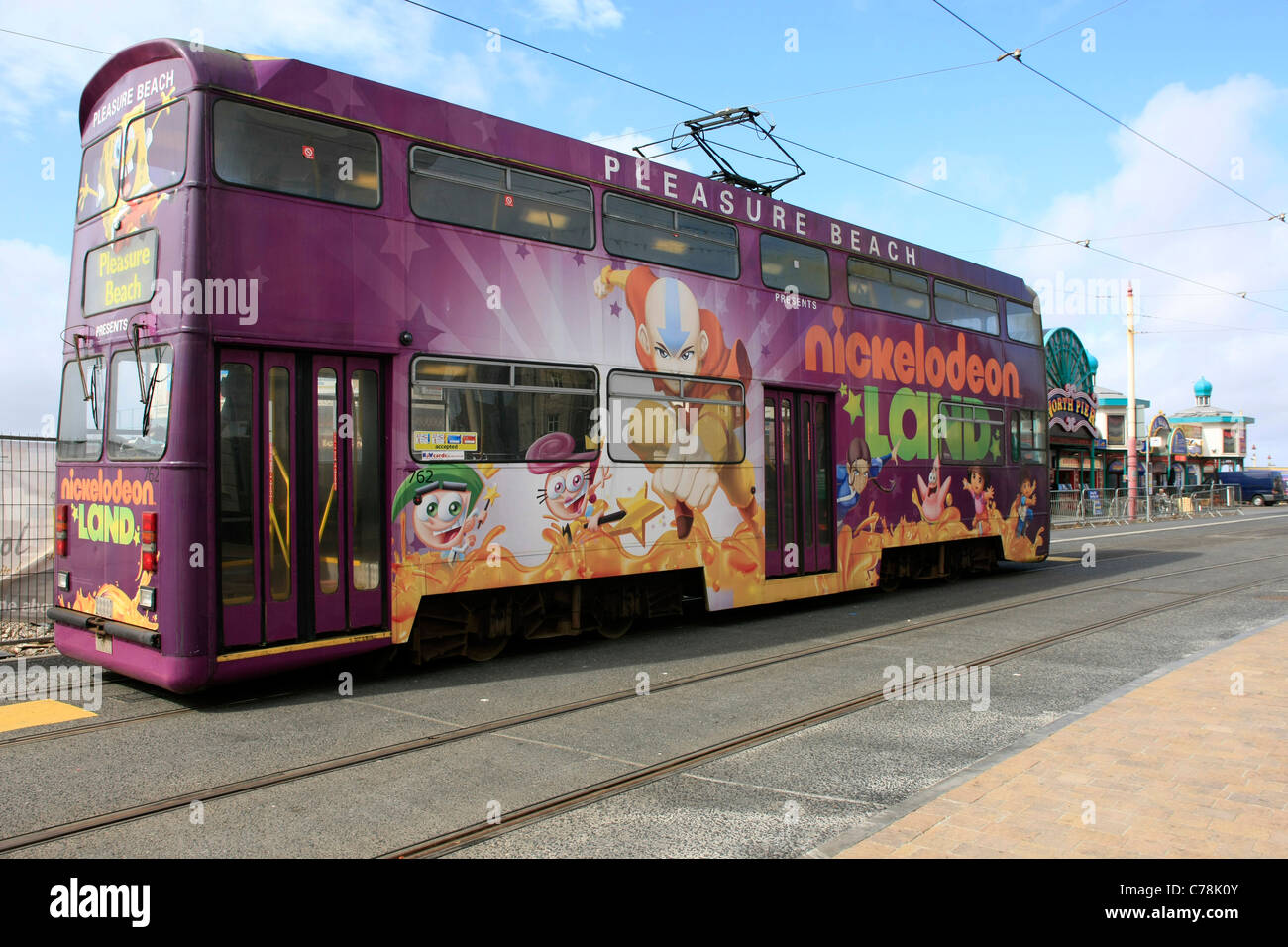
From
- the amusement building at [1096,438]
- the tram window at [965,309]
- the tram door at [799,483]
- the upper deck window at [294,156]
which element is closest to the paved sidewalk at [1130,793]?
the tram door at [799,483]

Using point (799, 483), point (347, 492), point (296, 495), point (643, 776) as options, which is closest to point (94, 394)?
point (296, 495)

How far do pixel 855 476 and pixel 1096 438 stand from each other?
35.8 metres

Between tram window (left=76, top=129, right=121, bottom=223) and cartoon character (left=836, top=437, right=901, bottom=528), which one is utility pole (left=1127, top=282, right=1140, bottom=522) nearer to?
cartoon character (left=836, top=437, right=901, bottom=528)

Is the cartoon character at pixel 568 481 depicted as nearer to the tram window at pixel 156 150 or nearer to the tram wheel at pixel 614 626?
the tram wheel at pixel 614 626

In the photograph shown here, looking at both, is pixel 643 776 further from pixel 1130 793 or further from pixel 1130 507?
pixel 1130 507

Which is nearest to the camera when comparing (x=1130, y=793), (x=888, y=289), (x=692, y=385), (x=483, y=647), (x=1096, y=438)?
(x=1130, y=793)

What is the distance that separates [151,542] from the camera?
6695 millimetres

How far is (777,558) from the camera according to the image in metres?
11.1

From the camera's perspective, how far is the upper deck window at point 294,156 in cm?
675

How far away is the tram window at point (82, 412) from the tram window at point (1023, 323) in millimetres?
13338

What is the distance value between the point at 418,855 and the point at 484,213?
18.2 feet

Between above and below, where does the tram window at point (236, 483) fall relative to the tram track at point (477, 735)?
above

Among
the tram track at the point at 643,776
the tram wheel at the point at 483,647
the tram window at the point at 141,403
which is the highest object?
the tram window at the point at 141,403
